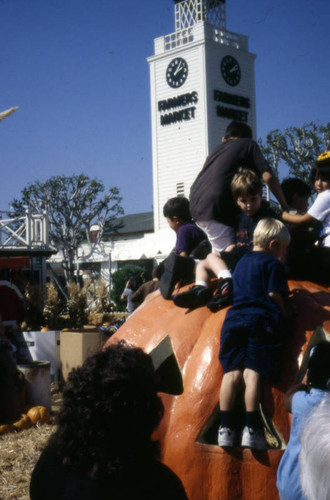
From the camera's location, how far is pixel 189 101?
46.9m

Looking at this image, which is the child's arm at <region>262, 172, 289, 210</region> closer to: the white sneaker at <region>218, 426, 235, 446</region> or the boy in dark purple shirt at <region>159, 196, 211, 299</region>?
the boy in dark purple shirt at <region>159, 196, 211, 299</region>

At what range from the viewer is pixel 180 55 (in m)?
47.8

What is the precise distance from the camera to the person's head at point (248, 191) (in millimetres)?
3840

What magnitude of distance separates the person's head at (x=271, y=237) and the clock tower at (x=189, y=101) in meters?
41.2

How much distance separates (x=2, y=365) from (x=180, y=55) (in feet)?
150

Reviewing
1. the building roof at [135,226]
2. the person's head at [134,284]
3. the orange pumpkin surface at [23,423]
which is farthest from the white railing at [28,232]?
the building roof at [135,226]

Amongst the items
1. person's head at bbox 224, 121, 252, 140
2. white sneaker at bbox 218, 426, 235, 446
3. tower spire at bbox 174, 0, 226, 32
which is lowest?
white sneaker at bbox 218, 426, 235, 446

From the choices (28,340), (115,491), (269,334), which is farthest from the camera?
(28,340)

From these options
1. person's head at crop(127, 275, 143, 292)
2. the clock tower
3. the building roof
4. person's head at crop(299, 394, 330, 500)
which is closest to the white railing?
person's head at crop(127, 275, 143, 292)

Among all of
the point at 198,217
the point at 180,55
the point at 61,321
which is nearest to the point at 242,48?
the point at 180,55

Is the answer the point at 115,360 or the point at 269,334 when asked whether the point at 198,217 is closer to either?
the point at 269,334

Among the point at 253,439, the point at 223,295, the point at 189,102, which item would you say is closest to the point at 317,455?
the point at 253,439

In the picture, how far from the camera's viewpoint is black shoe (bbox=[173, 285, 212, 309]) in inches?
147

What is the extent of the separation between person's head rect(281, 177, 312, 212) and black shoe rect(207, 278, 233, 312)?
119 centimetres
